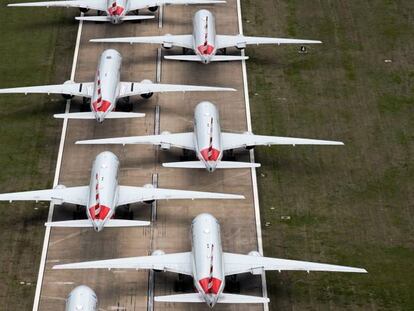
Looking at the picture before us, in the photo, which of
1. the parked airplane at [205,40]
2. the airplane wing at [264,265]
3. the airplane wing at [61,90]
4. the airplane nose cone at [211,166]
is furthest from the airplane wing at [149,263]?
the parked airplane at [205,40]

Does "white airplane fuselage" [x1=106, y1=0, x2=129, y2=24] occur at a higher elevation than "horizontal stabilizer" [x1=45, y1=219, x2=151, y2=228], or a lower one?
higher

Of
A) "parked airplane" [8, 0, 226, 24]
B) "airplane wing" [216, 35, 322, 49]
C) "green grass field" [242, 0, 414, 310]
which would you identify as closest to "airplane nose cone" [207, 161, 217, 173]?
"green grass field" [242, 0, 414, 310]

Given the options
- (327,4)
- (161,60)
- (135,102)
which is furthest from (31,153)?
(327,4)

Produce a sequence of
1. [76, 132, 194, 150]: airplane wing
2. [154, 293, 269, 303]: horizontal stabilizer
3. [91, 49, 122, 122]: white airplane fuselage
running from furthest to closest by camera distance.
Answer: [91, 49, 122, 122]: white airplane fuselage, [76, 132, 194, 150]: airplane wing, [154, 293, 269, 303]: horizontal stabilizer

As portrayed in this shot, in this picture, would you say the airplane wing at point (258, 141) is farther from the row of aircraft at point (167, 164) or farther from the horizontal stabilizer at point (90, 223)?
the horizontal stabilizer at point (90, 223)

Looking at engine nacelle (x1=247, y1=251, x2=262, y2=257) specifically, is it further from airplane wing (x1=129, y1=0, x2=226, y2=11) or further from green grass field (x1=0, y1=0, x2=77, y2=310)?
airplane wing (x1=129, y1=0, x2=226, y2=11)
